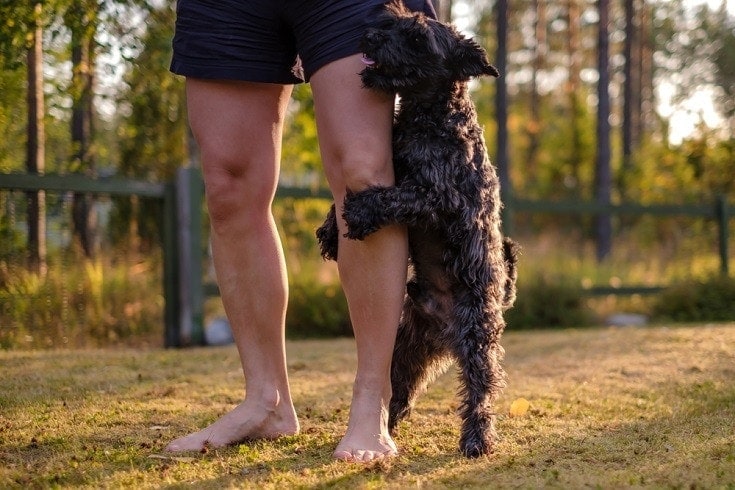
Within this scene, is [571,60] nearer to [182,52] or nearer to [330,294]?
[330,294]

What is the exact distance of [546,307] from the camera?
9.23 meters

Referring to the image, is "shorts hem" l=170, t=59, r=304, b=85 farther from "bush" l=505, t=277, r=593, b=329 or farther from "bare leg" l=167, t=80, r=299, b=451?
"bush" l=505, t=277, r=593, b=329

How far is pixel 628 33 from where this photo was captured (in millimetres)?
19516

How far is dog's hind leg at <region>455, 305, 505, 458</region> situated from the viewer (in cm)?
284

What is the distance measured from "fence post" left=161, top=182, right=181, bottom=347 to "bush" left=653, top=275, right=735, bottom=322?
5399 millimetres

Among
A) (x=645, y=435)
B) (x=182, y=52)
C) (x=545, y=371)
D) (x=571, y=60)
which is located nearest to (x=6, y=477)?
(x=182, y=52)

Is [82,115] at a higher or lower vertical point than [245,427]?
higher

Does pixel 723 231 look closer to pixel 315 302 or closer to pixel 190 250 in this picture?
pixel 315 302

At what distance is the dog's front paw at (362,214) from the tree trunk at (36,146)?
3001 mm

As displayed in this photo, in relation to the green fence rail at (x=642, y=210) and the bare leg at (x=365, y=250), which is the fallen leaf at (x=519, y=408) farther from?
the green fence rail at (x=642, y=210)

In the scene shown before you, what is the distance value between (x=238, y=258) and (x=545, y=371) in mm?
2284

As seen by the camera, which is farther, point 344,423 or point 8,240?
point 8,240

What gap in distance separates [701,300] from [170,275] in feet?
18.4

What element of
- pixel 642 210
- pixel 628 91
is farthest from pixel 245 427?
pixel 628 91
